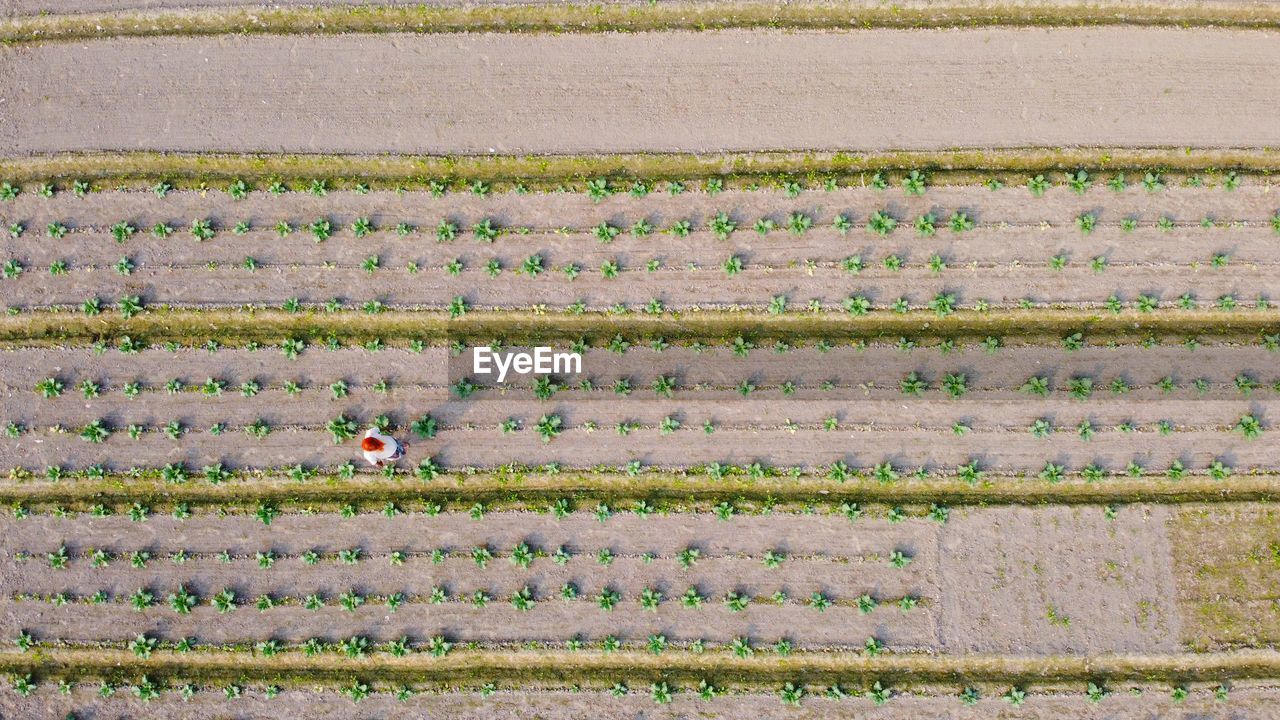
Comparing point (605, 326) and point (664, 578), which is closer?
point (664, 578)

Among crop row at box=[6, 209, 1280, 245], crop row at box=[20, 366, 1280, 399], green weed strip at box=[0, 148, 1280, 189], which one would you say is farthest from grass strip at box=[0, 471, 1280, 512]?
green weed strip at box=[0, 148, 1280, 189]

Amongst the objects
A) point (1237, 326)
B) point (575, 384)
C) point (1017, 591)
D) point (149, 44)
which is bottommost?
point (1017, 591)

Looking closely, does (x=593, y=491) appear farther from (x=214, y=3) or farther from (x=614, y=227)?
→ (x=214, y=3)

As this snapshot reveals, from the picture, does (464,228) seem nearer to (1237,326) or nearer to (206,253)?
(206,253)

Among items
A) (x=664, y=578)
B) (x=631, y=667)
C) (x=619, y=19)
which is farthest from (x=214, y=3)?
(x=631, y=667)

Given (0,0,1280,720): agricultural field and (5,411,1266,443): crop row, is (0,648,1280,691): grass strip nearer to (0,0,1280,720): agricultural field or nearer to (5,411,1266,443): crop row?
(0,0,1280,720): agricultural field

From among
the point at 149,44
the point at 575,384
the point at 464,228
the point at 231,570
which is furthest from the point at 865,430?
the point at 149,44
